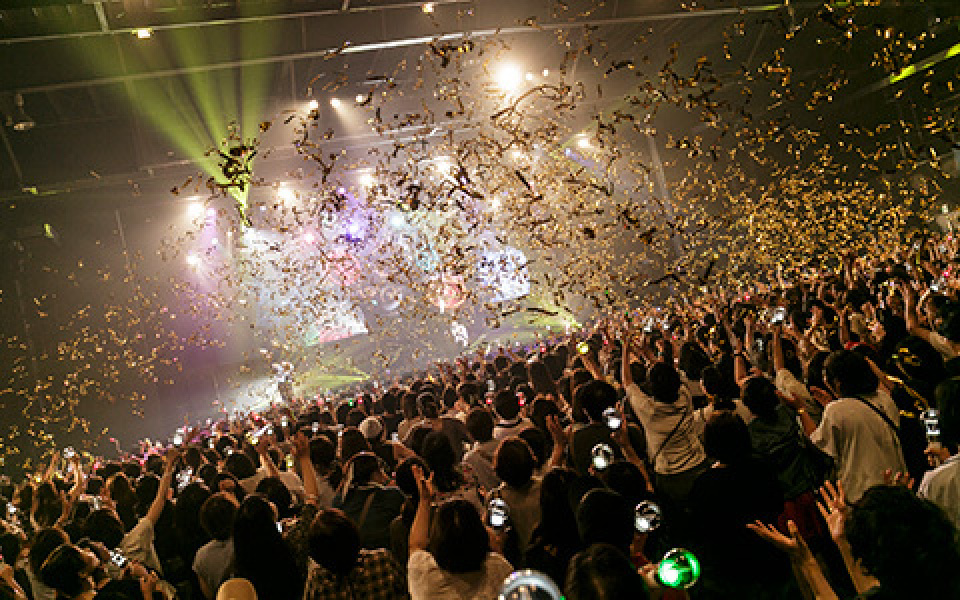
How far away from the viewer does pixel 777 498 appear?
3.50m

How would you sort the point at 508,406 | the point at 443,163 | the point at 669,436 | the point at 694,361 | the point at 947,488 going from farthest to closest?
the point at 443,163
the point at 694,361
the point at 508,406
the point at 669,436
the point at 947,488

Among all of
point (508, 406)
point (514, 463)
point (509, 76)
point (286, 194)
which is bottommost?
point (514, 463)

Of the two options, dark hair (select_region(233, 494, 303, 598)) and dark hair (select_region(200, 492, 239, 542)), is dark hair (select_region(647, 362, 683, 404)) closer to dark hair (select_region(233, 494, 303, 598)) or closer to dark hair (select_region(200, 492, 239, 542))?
dark hair (select_region(233, 494, 303, 598))

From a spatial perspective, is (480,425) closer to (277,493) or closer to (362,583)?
(277,493)

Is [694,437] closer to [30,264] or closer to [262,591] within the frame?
[262,591]

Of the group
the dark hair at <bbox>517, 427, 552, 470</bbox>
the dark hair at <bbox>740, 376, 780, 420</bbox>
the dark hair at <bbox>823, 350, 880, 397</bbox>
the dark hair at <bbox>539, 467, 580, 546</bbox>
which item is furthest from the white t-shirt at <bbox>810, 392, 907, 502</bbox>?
the dark hair at <bbox>517, 427, 552, 470</bbox>

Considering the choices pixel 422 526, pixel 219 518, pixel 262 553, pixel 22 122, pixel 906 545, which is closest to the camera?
pixel 906 545

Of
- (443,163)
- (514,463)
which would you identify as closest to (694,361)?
(514,463)

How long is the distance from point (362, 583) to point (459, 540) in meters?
0.53

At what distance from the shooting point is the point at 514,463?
4227 mm

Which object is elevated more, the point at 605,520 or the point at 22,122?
the point at 22,122

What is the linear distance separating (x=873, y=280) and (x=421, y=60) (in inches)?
327

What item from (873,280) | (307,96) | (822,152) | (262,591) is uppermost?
(307,96)

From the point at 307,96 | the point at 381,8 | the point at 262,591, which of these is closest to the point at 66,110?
the point at 307,96
